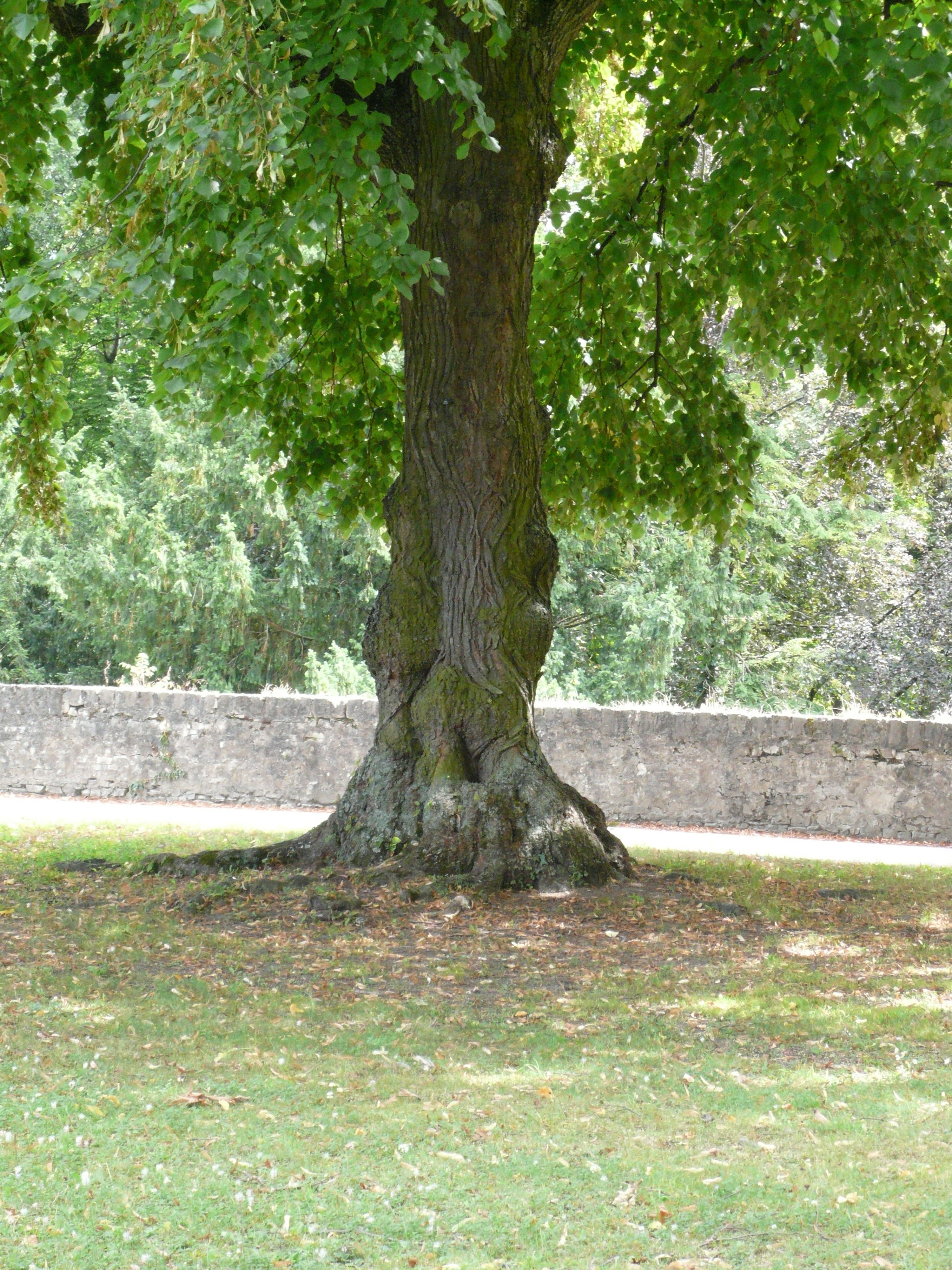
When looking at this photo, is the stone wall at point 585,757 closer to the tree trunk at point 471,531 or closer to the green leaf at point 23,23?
the tree trunk at point 471,531

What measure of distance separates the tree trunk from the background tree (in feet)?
0.07

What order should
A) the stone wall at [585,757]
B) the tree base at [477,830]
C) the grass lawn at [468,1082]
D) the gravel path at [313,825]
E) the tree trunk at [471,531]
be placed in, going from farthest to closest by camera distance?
the stone wall at [585,757] → the gravel path at [313,825] → the tree trunk at [471,531] → the tree base at [477,830] → the grass lawn at [468,1082]

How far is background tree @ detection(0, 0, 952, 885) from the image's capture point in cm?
622

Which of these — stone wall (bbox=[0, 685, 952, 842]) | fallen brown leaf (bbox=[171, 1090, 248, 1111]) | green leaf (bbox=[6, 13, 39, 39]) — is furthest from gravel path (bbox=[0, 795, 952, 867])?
green leaf (bbox=[6, 13, 39, 39])

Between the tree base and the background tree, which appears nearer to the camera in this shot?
the background tree

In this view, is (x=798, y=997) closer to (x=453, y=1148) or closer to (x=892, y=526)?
(x=453, y=1148)

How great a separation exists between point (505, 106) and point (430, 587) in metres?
3.20

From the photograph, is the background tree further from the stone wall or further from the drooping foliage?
the stone wall

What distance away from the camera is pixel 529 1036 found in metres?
5.45

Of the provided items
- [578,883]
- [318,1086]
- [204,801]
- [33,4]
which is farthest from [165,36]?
[204,801]

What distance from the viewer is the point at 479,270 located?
8414 mm

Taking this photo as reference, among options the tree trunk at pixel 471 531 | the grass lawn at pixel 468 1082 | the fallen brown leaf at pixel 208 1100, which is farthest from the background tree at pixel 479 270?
the fallen brown leaf at pixel 208 1100

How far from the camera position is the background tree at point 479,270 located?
20.4 feet

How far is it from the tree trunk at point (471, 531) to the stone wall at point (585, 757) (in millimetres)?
5748
